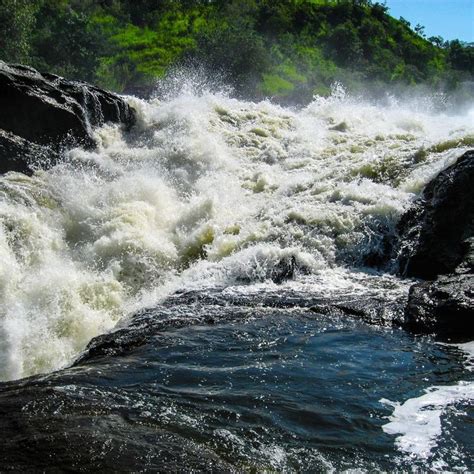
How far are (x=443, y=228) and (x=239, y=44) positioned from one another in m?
31.9

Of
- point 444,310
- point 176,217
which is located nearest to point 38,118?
point 176,217

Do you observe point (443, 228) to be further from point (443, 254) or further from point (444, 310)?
point (444, 310)

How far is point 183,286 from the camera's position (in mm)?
9133

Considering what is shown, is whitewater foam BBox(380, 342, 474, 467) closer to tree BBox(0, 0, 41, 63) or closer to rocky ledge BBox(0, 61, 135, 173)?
rocky ledge BBox(0, 61, 135, 173)

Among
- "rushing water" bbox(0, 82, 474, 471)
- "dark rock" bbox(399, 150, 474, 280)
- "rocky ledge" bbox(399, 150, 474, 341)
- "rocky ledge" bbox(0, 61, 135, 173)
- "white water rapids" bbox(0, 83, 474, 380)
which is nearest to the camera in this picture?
"rushing water" bbox(0, 82, 474, 471)

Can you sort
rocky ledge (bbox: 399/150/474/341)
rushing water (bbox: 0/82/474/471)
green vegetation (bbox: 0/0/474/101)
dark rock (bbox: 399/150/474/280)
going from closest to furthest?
rushing water (bbox: 0/82/474/471) < rocky ledge (bbox: 399/150/474/341) < dark rock (bbox: 399/150/474/280) < green vegetation (bbox: 0/0/474/101)

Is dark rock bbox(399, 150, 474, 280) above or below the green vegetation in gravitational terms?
below

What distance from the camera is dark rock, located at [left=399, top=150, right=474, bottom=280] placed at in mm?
9320

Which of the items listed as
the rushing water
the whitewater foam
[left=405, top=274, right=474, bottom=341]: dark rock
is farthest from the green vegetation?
the whitewater foam

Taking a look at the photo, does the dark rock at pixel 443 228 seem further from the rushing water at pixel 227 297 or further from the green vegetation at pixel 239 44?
the green vegetation at pixel 239 44

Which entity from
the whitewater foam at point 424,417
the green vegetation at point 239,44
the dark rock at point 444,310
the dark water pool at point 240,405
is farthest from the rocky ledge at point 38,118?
the green vegetation at point 239,44

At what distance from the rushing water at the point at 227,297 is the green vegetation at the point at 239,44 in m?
21.1

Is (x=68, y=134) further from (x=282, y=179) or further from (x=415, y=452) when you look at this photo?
(x=415, y=452)

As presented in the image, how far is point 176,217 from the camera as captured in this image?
39.4 feet
